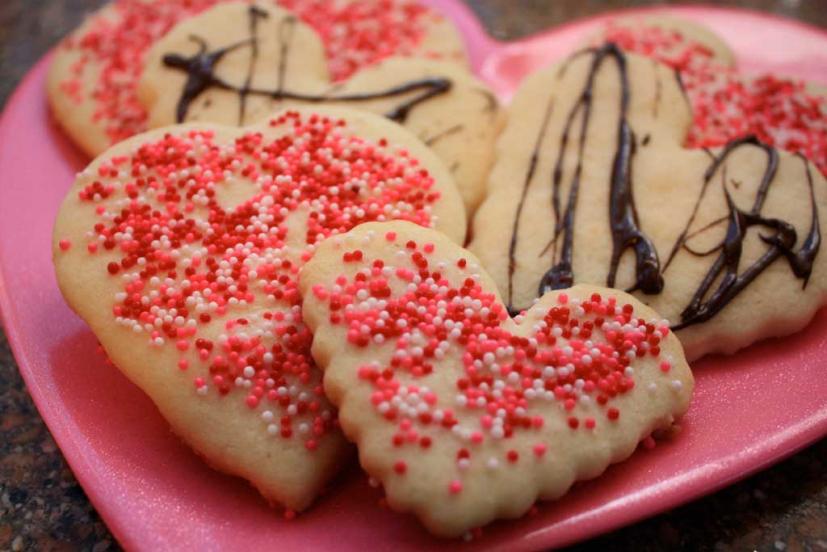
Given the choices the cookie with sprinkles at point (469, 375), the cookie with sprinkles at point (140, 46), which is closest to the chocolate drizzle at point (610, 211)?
the cookie with sprinkles at point (469, 375)

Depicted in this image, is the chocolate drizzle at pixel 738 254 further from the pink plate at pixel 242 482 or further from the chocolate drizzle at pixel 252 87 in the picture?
the chocolate drizzle at pixel 252 87

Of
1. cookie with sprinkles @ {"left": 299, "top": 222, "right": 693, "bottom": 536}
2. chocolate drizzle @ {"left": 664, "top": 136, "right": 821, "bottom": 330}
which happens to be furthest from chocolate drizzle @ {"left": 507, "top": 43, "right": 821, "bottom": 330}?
cookie with sprinkles @ {"left": 299, "top": 222, "right": 693, "bottom": 536}

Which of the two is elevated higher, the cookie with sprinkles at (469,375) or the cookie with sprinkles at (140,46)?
the cookie with sprinkles at (140,46)

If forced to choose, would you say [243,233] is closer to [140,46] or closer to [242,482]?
[242,482]

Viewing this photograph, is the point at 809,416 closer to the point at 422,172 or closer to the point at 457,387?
the point at 457,387

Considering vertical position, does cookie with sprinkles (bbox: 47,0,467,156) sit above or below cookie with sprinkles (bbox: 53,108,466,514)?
above

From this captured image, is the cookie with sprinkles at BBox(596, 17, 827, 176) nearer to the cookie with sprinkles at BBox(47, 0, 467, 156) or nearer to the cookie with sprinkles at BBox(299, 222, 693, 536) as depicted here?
the cookie with sprinkles at BBox(47, 0, 467, 156)

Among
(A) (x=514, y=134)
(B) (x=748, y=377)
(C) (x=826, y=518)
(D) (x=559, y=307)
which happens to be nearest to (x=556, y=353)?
(D) (x=559, y=307)
